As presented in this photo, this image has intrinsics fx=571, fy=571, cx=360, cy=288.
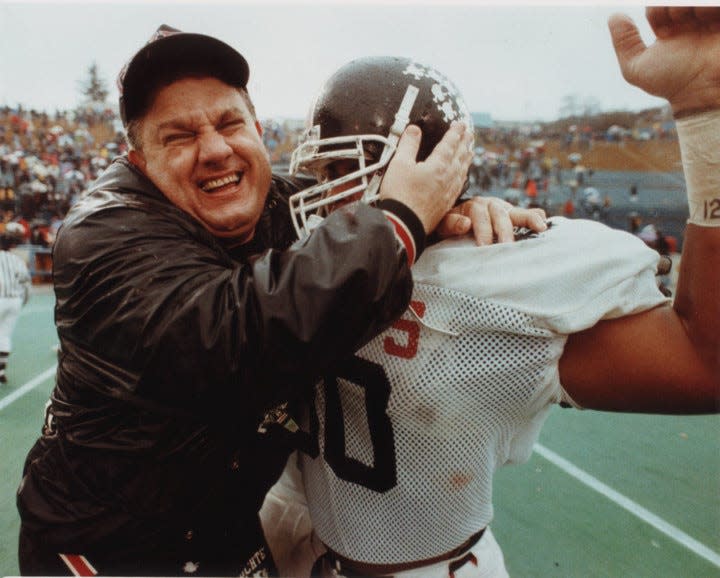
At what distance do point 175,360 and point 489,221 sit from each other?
64 cm

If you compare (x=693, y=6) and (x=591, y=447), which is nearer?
(x=693, y=6)

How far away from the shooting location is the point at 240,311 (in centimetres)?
96

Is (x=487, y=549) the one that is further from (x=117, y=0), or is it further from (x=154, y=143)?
(x=117, y=0)

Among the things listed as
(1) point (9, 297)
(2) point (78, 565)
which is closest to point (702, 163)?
(2) point (78, 565)

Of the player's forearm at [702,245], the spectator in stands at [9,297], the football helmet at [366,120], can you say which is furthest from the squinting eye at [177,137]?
the spectator in stands at [9,297]

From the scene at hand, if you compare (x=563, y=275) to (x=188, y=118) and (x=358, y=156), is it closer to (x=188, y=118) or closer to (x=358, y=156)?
(x=358, y=156)

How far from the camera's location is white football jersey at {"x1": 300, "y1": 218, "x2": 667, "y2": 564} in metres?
0.96

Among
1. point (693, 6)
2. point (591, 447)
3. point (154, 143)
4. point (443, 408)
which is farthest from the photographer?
point (591, 447)

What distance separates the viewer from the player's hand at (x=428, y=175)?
1.07 metres

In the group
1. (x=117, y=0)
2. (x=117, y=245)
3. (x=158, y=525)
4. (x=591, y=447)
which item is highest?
(x=117, y=0)

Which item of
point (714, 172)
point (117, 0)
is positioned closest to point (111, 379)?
point (117, 0)

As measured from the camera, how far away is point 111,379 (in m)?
1.09

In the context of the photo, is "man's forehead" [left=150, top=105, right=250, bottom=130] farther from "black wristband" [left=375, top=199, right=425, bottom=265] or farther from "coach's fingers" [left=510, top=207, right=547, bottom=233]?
"coach's fingers" [left=510, top=207, right=547, bottom=233]

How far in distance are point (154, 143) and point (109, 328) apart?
1.78 feet
